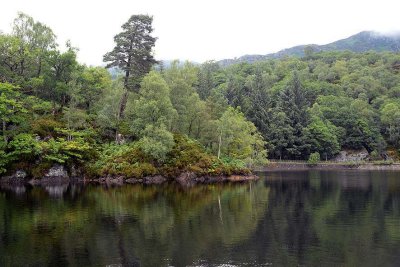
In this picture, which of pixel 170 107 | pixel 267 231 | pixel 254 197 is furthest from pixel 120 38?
pixel 267 231

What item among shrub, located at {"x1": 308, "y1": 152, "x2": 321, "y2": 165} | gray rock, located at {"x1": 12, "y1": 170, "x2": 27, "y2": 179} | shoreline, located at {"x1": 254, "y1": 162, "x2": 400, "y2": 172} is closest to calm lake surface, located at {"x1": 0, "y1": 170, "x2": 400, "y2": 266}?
gray rock, located at {"x1": 12, "y1": 170, "x2": 27, "y2": 179}

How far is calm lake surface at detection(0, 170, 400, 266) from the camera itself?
21.9 metres

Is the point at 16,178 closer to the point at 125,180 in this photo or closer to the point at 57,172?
the point at 57,172

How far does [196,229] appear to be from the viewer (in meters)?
28.6

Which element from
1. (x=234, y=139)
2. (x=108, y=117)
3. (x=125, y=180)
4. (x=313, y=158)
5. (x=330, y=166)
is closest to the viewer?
(x=125, y=180)

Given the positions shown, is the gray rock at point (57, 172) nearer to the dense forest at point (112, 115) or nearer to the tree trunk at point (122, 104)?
the dense forest at point (112, 115)

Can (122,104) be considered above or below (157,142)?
above

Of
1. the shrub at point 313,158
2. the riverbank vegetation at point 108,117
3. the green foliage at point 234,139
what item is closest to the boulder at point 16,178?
the riverbank vegetation at point 108,117

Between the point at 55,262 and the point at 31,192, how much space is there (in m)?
30.1

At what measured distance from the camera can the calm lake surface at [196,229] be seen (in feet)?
71.8

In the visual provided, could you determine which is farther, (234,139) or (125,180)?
(234,139)

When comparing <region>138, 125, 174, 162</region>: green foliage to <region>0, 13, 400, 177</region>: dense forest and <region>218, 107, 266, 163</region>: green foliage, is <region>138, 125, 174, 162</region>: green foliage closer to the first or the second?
<region>0, 13, 400, 177</region>: dense forest

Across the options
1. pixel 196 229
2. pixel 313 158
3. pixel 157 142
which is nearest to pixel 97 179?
pixel 157 142

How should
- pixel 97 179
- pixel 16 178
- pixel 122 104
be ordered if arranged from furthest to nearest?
1. pixel 122 104
2. pixel 97 179
3. pixel 16 178
